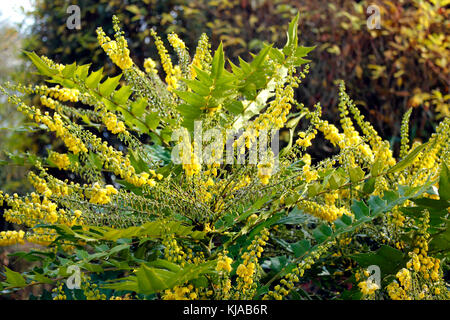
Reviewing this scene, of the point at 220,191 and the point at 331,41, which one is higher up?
the point at 331,41

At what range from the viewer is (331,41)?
279 cm

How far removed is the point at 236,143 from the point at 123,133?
274mm

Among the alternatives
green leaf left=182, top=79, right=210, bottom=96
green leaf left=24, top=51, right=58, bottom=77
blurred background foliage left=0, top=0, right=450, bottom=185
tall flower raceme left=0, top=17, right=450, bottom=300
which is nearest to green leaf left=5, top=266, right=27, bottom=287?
tall flower raceme left=0, top=17, right=450, bottom=300

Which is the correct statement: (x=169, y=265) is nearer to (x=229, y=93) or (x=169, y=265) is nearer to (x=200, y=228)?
(x=200, y=228)

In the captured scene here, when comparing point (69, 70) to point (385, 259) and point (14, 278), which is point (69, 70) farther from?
point (385, 259)

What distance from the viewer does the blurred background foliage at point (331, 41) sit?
2670mm

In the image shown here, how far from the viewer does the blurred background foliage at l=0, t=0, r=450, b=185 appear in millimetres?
2670

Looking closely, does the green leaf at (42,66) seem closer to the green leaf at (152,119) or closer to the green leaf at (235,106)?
the green leaf at (152,119)

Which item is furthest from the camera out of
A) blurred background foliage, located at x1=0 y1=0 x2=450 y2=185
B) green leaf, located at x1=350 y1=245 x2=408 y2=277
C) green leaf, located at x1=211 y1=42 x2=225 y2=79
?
blurred background foliage, located at x1=0 y1=0 x2=450 y2=185

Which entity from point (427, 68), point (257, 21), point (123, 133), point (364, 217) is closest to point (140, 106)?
point (123, 133)

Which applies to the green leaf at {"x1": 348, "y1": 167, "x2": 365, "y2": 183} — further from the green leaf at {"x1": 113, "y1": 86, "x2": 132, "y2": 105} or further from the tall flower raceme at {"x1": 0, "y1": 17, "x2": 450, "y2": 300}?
the green leaf at {"x1": 113, "y1": 86, "x2": 132, "y2": 105}

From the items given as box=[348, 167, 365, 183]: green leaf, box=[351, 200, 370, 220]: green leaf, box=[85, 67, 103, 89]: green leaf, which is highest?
box=[85, 67, 103, 89]: green leaf

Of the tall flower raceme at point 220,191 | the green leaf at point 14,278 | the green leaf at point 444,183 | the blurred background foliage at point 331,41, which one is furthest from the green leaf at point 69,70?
the blurred background foliage at point 331,41

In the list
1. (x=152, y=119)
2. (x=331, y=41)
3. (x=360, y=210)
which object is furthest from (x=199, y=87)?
(x=331, y=41)
